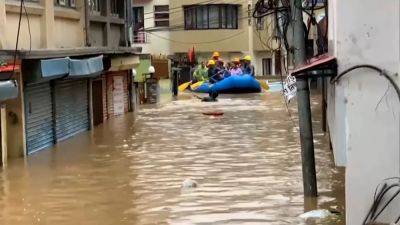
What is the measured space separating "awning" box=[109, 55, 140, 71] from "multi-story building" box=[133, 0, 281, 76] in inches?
972

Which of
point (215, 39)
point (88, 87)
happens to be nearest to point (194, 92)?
point (215, 39)

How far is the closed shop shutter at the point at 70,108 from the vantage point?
65.5 ft

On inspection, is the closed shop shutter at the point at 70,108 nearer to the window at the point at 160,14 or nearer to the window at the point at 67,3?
the window at the point at 67,3

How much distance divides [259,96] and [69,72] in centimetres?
2084

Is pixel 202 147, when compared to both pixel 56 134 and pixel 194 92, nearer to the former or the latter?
pixel 56 134

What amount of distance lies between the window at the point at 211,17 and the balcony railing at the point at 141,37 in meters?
2.98

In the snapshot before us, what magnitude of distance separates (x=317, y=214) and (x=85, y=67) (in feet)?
37.5

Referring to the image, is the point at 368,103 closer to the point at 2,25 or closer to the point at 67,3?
the point at 2,25

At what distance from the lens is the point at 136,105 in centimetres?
3158

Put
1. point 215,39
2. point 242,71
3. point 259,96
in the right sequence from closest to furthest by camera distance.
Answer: point 259,96 → point 242,71 → point 215,39

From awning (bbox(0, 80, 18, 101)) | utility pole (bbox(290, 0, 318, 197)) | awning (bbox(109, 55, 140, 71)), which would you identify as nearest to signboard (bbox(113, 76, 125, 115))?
awning (bbox(109, 55, 140, 71))

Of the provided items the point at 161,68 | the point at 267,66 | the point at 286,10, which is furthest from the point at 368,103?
the point at 267,66

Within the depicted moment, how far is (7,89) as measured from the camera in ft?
47.0

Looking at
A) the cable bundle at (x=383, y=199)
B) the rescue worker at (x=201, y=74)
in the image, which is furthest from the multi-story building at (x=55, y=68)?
the rescue worker at (x=201, y=74)
